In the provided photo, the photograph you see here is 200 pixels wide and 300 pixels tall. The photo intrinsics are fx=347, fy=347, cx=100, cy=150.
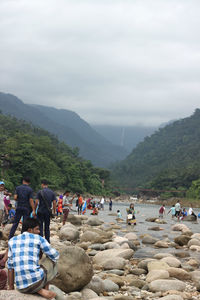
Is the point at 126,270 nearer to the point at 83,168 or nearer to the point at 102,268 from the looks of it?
the point at 102,268

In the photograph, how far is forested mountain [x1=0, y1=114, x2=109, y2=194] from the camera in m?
61.2

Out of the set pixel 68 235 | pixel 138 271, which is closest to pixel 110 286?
pixel 138 271

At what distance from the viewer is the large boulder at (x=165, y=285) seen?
7.46m

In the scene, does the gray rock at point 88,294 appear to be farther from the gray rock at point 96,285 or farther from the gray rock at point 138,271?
the gray rock at point 138,271

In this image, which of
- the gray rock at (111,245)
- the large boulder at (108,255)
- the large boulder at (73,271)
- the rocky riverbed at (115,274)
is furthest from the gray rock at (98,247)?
the large boulder at (73,271)

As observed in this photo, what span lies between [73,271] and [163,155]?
161941mm

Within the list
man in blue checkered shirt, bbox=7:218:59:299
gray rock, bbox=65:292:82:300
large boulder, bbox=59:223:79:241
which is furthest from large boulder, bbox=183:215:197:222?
man in blue checkered shirt, bbox=7:218:59:299

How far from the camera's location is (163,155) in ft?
543

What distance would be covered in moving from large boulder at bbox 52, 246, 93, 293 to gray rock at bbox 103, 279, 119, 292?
2.15 ft

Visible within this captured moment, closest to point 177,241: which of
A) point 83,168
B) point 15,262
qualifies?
point 15,262

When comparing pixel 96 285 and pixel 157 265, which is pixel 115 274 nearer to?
pixel 157 265

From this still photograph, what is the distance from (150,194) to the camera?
10638 cm

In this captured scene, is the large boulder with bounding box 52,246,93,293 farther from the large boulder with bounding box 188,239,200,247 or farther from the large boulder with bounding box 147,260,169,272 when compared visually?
the large boulder with bounding box 188,239,200,247

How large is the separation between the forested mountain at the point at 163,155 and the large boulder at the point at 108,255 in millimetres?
95411
